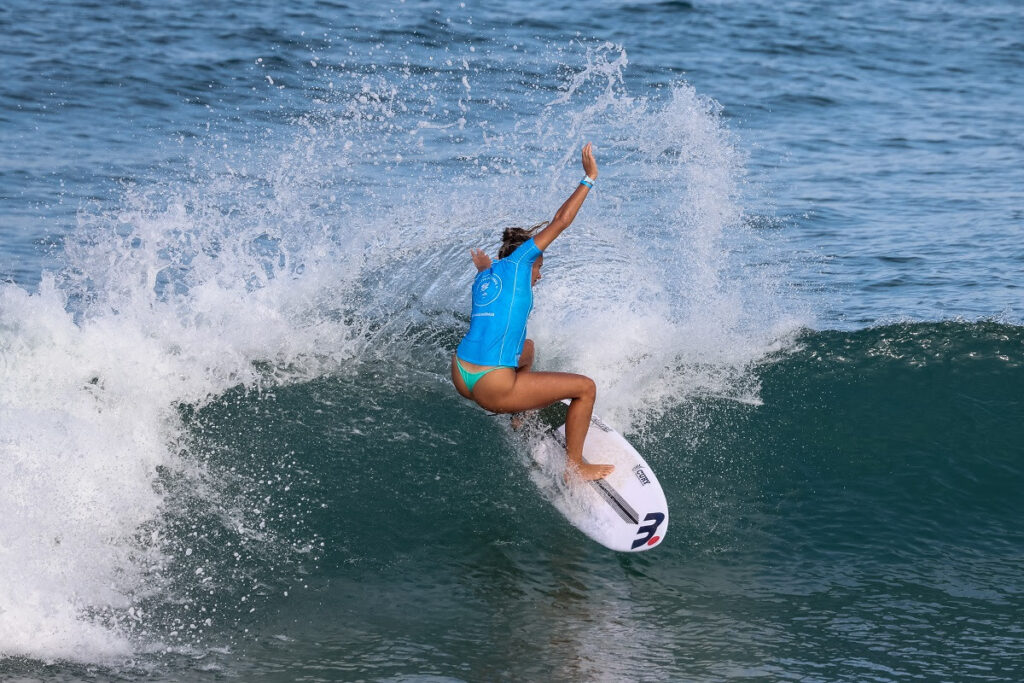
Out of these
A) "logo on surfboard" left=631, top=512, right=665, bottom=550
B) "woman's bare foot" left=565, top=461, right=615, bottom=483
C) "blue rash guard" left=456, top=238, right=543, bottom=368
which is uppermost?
"blue rash guard" left=456, top=238, right=543, bottom=368

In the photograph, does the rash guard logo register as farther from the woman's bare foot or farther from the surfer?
the woman's bare foot

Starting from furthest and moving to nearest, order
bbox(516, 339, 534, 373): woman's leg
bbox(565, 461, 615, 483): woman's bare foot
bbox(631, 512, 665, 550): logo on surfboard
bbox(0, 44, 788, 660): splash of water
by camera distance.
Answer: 1. bbox(516, 339, 534, 373): woman's leg
2. bbox(565, 461, 615, 483): woman's bare foot
3. bbox(631, 512, 665, 550): logo on surfboard
4. bbox(0, 44, 788, 660): splash of water

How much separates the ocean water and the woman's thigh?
Result: 0.81m

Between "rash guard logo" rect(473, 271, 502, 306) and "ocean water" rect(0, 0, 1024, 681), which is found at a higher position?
"rash guard logo" rect(473, 271, 502, 306)

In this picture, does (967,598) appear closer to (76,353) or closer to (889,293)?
(889,293)

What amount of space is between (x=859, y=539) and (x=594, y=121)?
9380 mm

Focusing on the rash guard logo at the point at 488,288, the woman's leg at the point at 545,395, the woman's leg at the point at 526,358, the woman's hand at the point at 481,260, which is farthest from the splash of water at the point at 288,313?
the rash guard logo at the point at 488,288

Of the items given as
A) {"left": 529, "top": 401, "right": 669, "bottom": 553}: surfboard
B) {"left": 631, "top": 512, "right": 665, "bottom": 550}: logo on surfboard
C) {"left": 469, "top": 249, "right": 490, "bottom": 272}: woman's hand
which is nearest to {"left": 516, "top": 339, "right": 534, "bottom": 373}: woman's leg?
{"left": 529, "top": 401, "right": 669, "bottom": 553}: surfboard

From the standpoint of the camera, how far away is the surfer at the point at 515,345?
6508 millimetres

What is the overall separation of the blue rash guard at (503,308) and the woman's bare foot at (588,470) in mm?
734

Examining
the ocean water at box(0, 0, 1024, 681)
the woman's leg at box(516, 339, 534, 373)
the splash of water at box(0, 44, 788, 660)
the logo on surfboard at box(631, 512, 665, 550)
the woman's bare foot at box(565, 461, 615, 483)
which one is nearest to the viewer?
the ocean water at box(0, 0, 1024, 681)

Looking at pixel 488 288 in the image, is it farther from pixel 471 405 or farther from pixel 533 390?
pixel 471 405

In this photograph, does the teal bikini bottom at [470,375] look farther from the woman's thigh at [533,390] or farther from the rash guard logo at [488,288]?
the rash guard logo at [488,288]

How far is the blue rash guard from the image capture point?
21.4 feet
